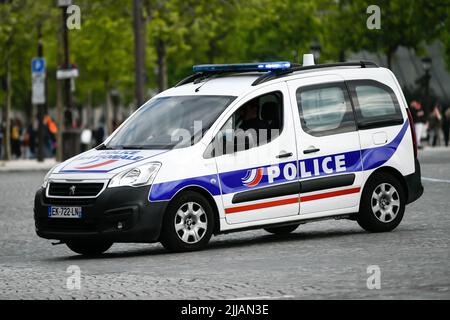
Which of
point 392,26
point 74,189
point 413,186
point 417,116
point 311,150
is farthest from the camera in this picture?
point 392,26

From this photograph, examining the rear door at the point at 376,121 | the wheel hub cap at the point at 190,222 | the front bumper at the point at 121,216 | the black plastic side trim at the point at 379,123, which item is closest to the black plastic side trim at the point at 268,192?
the wheel hub cap at the point at 190,222

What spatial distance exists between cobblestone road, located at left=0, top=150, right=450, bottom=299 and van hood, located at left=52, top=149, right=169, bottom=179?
33.2 inches

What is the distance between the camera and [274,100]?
14453mm

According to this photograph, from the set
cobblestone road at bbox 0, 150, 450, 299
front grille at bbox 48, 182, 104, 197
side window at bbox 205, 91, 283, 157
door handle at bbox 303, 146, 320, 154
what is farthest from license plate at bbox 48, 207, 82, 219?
door handle at bbox 303, 146, 320, 154

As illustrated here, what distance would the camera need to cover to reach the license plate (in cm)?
1336

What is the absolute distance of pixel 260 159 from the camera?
46.0ft

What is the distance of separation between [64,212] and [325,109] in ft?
10.2

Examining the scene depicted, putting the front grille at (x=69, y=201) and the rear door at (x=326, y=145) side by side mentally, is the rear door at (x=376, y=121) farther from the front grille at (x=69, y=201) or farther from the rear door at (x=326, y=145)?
the front grille at (x=69, y=201)

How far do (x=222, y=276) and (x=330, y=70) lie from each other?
4.30 meters

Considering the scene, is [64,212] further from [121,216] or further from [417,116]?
[417,116]

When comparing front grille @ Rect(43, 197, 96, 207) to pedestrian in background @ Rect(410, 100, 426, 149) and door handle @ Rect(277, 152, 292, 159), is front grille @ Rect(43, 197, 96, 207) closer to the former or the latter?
door handle @ Rect(277, 152, 292, 159)

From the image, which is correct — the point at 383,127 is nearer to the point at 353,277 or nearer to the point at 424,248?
the point at 424,248

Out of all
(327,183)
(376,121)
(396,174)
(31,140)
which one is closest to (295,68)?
(376,121)

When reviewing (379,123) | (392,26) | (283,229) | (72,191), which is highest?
(392,26)
